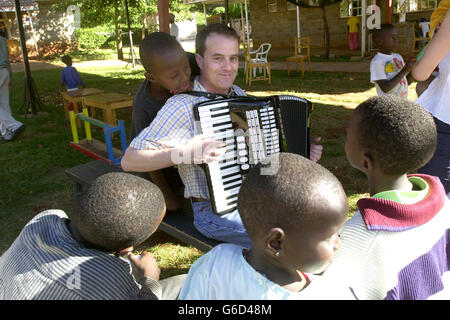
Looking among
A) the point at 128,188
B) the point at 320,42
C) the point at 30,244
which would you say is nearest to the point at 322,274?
the point at 128,188

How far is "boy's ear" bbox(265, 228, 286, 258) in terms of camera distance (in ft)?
4.04

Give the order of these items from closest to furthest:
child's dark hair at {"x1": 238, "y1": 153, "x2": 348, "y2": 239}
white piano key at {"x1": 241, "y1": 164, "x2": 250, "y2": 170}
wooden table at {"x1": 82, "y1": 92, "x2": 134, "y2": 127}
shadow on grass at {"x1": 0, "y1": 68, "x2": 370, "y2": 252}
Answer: child's dark hair at {"x1": 238, "y1": 153, "x2": 348, "y2": 239}, white piano key at {"x1": 241, "y1": 164, "x2": 250, "y2": 170}, shadow on grass at {"x1": 0, "y1": 68, "x2": 370, "y2": 252}, wooden table at {"x1": 82, "y1": 92, "x2": 134, "y2": 127}

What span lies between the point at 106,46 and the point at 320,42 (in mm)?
14668

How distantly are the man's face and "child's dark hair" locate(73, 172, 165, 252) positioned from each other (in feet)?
3.48

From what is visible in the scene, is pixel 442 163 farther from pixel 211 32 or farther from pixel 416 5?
pixel 416 5

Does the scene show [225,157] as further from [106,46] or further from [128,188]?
[106,46]

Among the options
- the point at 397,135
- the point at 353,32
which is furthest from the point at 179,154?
the point at 353,32

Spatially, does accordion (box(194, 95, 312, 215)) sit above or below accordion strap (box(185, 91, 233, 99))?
below

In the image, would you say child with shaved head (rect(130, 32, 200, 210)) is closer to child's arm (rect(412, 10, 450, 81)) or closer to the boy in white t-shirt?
child's arm (rect(412, 10, 450, 81))

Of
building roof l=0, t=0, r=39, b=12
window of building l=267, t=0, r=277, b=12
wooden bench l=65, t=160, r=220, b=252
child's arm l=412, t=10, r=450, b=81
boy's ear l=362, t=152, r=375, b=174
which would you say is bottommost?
wooden bench l=65, t=160, r=220, b=252

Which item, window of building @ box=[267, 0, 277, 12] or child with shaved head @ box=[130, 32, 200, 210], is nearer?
child with shaved head @ box=[130, 32, 200, 210]

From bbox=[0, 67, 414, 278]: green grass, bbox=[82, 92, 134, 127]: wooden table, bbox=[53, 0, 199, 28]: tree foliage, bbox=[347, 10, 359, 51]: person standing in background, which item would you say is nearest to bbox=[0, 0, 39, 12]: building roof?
bbox=[53, 0, 199, 28]: tree foliage

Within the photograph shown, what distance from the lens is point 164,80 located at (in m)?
3.02

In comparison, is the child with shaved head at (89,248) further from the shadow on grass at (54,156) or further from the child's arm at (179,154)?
the shadow on grass at (54,156)
